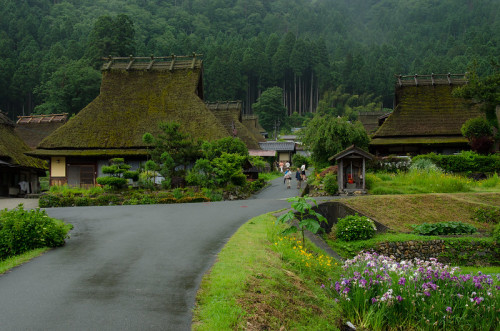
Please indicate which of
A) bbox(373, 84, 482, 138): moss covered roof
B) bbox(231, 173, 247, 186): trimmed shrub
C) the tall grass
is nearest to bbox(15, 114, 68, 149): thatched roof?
bbox(231, 173, 247, 186): trimmed shrub

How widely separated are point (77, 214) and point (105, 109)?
1447 cm

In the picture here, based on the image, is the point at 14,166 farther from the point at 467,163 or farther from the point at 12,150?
the point at 467,163

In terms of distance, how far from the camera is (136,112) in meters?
29.2

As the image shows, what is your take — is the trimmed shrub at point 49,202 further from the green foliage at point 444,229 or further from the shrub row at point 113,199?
the green foliage at point 444,229

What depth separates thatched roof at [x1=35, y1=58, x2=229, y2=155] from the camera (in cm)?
2716

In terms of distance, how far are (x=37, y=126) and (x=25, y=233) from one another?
120ft

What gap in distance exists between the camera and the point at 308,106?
101 m

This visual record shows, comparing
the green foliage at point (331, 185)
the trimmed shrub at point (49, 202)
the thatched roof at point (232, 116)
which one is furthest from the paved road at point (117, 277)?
the thatched roof at point (232, 116)

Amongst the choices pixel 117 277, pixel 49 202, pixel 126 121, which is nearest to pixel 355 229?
pixel 117 277

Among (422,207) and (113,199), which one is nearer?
(422,207)

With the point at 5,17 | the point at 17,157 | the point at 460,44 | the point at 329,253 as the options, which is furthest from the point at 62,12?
the point at 329,253

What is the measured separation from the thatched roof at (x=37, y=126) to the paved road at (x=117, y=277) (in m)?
31.4

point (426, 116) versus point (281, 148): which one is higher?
point (426, 116)

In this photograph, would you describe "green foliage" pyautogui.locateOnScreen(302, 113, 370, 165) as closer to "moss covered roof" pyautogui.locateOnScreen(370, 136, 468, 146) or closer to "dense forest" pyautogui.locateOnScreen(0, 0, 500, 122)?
"moss covered roof" pyautogui.locateOnScreen(370, 136, 468, 146)
